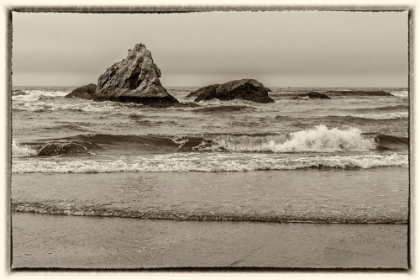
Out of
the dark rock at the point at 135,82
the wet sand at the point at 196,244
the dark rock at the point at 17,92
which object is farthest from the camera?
the dark rock at the point at 135,82

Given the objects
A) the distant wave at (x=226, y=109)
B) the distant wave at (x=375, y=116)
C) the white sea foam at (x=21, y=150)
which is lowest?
the white sea foam at (x=21, y=150)

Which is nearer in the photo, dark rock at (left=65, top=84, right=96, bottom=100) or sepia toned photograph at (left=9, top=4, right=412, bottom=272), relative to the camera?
sepia toned photograph at (left=9, top=4, right=412, bottom=272)

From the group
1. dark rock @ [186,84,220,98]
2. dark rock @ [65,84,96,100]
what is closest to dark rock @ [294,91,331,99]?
dark rock @ [186,84,220,98]

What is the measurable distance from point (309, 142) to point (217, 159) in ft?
2.06

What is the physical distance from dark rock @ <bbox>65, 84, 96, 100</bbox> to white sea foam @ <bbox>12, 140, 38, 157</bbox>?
42 centimetres

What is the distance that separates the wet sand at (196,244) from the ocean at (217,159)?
7cm

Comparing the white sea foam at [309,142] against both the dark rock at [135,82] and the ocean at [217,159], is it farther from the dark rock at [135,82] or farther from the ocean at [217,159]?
the dark rock at [135,82]

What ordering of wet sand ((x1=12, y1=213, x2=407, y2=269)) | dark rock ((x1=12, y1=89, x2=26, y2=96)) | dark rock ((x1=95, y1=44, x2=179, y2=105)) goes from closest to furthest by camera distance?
wet sand ((x1=12, y1=213, x2=407, y2=269)) < dark rock ((x1=12, y1=89, x2=26, y2=96)) < dark rock ((x1=95, y1=44, x2=179, y2=105))

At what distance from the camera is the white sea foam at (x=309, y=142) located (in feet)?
9.59

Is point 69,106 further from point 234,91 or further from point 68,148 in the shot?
point 234,91

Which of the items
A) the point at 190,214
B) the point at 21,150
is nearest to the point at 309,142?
the point at 190,214

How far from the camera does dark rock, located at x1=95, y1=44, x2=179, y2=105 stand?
2898mm

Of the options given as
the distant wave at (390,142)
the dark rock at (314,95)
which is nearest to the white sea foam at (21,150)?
the dark rock at (314,95)

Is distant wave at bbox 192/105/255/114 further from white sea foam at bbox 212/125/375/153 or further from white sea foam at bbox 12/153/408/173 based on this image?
white sea foam at bbox 12/153/408/173
